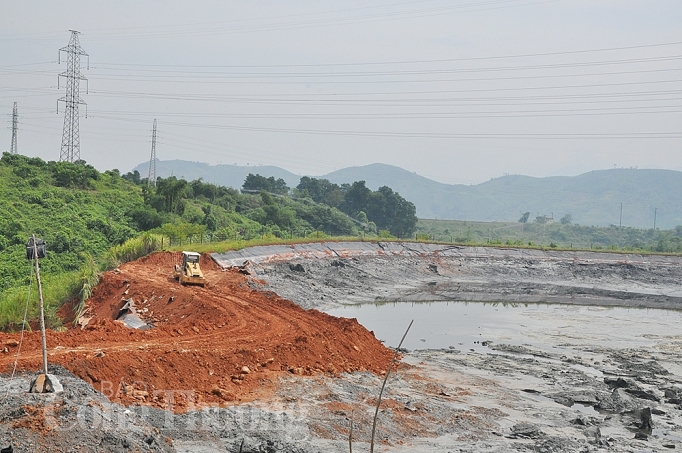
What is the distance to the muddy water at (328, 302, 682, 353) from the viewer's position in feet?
94.9

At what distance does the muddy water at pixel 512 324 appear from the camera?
94.9ft

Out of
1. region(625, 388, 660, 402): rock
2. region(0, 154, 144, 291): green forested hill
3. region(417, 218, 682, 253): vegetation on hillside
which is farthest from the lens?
region(417, 218, 682, 253): vegetation on hillside

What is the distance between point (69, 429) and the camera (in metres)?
12.6

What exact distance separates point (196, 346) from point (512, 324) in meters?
17.6

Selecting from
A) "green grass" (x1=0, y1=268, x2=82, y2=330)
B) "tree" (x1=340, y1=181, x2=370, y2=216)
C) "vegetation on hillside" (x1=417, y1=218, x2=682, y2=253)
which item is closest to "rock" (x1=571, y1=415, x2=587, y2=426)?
"green grass" (x1=0, y1=268, x2=82, y2=330)

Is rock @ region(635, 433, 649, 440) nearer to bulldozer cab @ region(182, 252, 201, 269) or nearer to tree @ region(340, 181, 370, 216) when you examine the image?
bulldozer cab @ region(182, 252, 201, 269)

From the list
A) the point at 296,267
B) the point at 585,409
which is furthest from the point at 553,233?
the point at 585,409

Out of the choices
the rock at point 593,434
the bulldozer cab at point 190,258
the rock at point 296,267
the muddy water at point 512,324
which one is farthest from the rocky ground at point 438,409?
the rock at point 296,267

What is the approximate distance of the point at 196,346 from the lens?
20078 mm

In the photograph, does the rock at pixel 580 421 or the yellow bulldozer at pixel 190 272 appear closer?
the rock at pixel 580 421

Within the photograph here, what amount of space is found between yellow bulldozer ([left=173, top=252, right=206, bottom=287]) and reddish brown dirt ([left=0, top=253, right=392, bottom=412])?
40 centimetres

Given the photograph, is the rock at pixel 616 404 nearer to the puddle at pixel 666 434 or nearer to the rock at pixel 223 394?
the puddle at pixel 666 434

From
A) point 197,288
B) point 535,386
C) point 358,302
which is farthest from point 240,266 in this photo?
point 535,386

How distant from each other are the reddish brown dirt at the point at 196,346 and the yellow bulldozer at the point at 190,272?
1.32 feet
